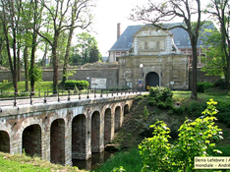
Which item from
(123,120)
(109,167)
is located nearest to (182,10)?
(123,120)

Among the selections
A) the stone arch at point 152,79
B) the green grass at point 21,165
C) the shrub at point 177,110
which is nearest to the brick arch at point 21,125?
the green grass at point 21,165

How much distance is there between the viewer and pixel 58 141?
1365 cm

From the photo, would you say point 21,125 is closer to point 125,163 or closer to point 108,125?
point 125,163

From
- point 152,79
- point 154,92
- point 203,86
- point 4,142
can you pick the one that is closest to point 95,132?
point 4,142

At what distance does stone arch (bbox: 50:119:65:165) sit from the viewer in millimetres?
13484

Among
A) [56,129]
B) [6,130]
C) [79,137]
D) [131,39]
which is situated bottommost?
[79,137]

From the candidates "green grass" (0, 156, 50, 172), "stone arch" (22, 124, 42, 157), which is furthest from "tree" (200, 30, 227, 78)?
"green grass" (0, 156, 50, 172)

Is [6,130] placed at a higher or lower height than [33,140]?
higher

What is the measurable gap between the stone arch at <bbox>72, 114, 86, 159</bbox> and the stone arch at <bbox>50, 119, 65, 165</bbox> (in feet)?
7.65

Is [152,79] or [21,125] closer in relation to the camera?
[21,125]

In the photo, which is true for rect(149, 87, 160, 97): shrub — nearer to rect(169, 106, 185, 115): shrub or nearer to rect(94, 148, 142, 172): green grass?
rect(169, 106, 185, 115): shrub

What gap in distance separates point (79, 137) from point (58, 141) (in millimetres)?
2552

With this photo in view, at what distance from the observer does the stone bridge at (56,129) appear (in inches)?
Answer: 381

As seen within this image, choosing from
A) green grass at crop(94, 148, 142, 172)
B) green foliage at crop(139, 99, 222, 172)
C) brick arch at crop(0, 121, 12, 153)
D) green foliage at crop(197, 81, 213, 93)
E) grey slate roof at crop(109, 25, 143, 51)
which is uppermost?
grey slate roof at crop(109, 25, 143, 51)
